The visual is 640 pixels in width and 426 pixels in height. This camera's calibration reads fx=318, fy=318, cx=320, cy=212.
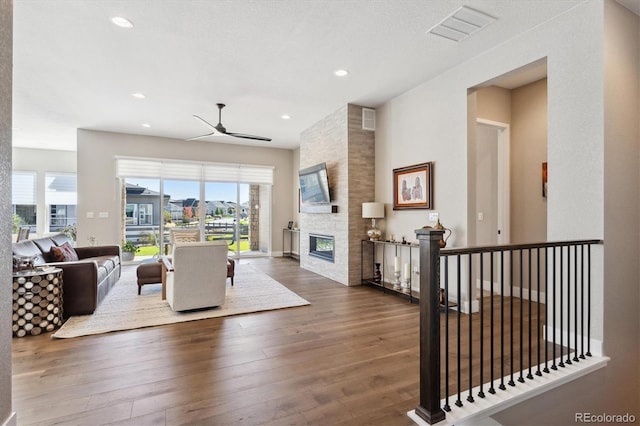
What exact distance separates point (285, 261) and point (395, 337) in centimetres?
516

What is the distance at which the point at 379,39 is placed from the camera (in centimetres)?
338

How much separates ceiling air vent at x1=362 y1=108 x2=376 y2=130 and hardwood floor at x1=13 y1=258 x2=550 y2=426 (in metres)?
3.28

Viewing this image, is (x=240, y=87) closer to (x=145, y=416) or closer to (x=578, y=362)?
(x=145, y=416)

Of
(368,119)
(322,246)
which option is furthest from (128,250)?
(368,119)

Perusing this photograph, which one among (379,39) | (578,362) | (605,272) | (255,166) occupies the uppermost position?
(379,39)

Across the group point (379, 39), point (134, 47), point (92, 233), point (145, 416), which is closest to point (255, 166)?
point (92, 233)

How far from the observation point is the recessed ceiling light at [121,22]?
9.84 ft

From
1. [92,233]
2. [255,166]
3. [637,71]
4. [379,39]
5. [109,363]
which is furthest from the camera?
[255,166]

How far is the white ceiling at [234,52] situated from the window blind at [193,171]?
5.50ft

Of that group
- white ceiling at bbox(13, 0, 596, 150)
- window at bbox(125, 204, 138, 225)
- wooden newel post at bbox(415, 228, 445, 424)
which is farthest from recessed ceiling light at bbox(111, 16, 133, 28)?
window at bbox(125, 204, 138, 225)

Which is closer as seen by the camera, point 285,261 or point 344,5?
point 344,5

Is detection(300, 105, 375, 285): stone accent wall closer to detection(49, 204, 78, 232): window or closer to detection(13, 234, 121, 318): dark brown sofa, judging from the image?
detection(13, 234, 121, 318): dark brown sofa

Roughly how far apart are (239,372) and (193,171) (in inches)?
261

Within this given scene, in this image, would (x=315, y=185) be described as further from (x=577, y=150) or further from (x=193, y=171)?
Answer: (x=577, y=150)
